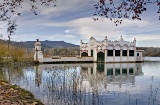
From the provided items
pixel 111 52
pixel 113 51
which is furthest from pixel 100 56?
pixel 113 51

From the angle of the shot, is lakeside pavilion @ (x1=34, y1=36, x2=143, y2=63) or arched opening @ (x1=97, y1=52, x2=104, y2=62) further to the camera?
arched opening @ (x1=97, y1=52, x2=104, y2=62)

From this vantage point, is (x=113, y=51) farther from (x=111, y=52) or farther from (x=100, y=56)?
(x=100, y=56)

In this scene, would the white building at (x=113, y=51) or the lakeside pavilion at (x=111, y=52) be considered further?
the white building at (x=113, y=51)

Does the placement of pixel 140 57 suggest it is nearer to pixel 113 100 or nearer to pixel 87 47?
pixel 87 47

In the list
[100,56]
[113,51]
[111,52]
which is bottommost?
[100,56]

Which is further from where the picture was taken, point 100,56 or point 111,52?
point 111,52

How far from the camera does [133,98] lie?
11375 millimetres

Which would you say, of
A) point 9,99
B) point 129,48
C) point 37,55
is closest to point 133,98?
point 9,99

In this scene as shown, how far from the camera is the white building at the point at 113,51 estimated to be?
50.4m

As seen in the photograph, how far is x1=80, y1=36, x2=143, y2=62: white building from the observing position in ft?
165

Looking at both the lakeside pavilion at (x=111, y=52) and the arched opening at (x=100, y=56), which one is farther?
the arched opening at (x=100, y=56)

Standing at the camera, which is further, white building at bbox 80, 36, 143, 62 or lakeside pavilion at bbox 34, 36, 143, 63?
white building at bbox 80, 36, 143, 62

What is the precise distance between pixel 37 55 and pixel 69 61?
6.47m

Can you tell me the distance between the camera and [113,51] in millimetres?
50969
